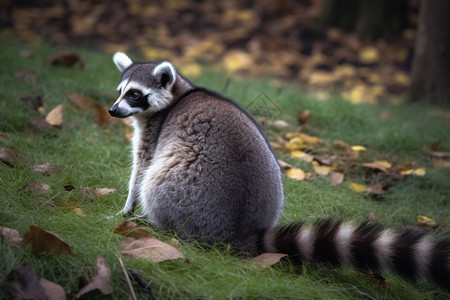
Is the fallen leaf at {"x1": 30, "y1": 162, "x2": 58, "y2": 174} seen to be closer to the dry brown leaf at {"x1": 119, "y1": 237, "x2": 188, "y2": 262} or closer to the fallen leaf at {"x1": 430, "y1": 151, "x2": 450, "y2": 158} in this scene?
the dry brown leaf at {"x1": 119, "y1": 237, "x2": 188, "y2": 262}

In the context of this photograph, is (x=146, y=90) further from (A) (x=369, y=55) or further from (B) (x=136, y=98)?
(A) (x=369, y=55)

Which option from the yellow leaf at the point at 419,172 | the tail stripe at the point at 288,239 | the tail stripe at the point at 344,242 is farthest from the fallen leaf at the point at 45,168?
the yellow leaf at the point at 419,172

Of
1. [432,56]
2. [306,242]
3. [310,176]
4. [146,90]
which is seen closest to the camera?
[306,242]

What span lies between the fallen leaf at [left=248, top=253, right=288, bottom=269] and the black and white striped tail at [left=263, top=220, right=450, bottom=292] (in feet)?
0.37

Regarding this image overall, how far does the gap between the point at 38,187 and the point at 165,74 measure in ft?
3.94

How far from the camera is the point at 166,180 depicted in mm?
3457

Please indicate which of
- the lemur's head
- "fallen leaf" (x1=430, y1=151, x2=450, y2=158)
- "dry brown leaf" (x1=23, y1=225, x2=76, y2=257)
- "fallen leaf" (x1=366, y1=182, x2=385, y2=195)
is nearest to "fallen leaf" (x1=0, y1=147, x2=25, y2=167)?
the lemur's head

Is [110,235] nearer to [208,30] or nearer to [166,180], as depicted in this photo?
[166,180]

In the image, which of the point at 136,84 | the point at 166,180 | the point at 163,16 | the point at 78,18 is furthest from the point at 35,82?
the point at 163,16

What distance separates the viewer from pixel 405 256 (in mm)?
2992

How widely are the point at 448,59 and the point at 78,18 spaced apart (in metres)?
7.45

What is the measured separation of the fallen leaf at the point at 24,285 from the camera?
2439mm

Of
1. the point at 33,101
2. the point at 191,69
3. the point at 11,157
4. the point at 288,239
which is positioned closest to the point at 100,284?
the point at 288,239

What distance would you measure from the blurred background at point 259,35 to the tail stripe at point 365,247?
5.97 meters
